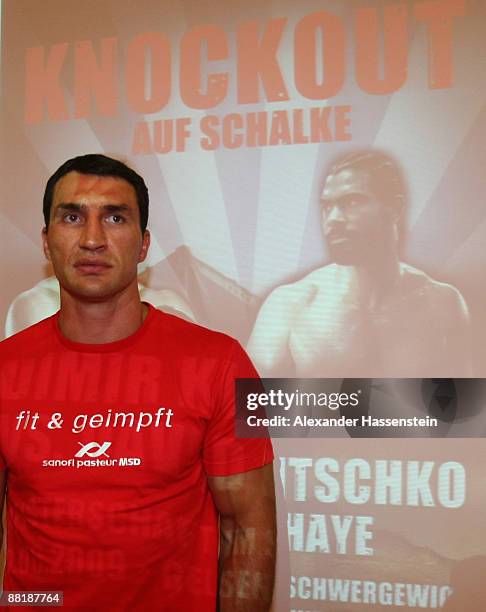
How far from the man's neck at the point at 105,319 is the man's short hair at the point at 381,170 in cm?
51

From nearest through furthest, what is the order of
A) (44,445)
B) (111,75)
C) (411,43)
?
(44,445), (411,43), (111,75)

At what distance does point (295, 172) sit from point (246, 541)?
747 mm

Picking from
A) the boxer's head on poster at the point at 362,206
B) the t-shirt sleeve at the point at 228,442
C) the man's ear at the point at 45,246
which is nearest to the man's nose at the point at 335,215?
the boxer's head on poster at the point at 362,206

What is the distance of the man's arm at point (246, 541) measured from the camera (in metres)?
1.37

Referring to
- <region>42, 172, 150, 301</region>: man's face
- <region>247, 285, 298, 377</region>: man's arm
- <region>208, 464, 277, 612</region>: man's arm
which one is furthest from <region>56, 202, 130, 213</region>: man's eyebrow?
<region>208, 464, 277, 612</region>: man's arm

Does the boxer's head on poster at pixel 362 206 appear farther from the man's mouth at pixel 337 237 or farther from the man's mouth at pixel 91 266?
the man's mouth at pixel 91 266

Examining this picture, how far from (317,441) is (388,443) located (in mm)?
140

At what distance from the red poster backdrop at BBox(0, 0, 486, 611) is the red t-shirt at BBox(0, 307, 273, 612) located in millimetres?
163

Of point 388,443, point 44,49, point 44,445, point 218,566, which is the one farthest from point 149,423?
Result: point 44,49

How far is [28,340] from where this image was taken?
4.91 ft

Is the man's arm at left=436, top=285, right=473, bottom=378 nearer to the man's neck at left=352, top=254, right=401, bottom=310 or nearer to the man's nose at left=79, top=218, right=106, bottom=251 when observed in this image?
the man's neck at left=352, top=254, right=401, bottom=310

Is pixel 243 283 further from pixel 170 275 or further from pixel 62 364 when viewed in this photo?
pixel 62 364

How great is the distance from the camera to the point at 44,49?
1.65m

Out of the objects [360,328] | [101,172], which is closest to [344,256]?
[360,328]
